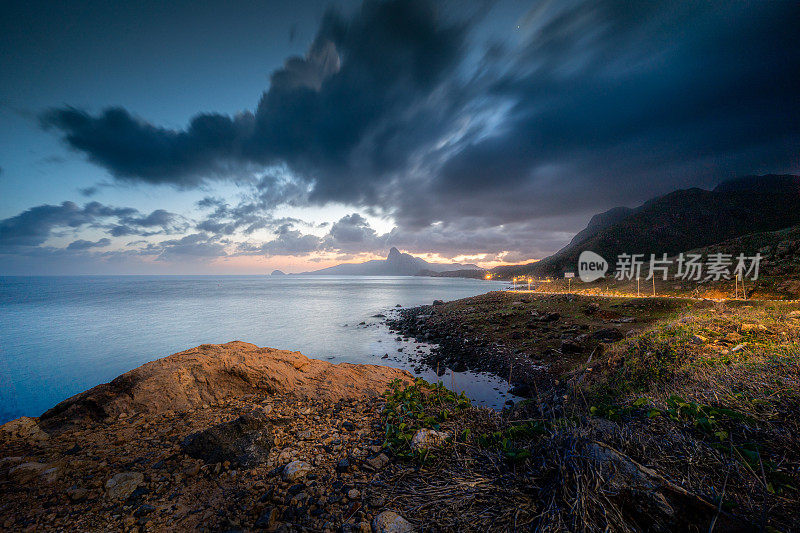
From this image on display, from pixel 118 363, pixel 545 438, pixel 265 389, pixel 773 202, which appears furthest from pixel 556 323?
pixel 773 202

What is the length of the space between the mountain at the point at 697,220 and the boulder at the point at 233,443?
88.2 meters

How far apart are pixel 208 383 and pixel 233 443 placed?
2111 millimetres

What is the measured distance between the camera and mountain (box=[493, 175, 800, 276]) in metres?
67.9

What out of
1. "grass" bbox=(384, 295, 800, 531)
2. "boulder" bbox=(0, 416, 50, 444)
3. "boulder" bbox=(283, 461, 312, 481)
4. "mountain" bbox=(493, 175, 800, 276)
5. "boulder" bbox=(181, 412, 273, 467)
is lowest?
"boulder" bbox=(283, 461, 312, 481)

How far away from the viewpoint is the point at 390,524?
2.01m

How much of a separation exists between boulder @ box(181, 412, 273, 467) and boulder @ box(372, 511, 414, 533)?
1657 mm

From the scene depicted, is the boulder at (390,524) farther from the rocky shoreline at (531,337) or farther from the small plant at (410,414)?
the rocky shoreline at (531,337)

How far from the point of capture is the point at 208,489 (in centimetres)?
249

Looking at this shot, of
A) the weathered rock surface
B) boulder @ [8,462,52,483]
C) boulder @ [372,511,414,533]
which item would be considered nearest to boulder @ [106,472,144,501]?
boulder @ [8,462,52,483]

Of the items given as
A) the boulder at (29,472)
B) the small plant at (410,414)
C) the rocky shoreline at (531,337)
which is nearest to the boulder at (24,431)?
the boulder at (29,472)

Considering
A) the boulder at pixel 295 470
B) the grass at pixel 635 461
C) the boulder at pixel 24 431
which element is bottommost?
the boulder at pixel 295 470

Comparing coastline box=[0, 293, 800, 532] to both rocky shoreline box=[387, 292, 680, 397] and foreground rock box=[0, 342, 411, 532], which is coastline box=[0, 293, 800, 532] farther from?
rocky shoreline box=[387, 292, 680, 397]

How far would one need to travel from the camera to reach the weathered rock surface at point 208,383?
3792 millimetres

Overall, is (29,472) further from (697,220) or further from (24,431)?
(697,220)
